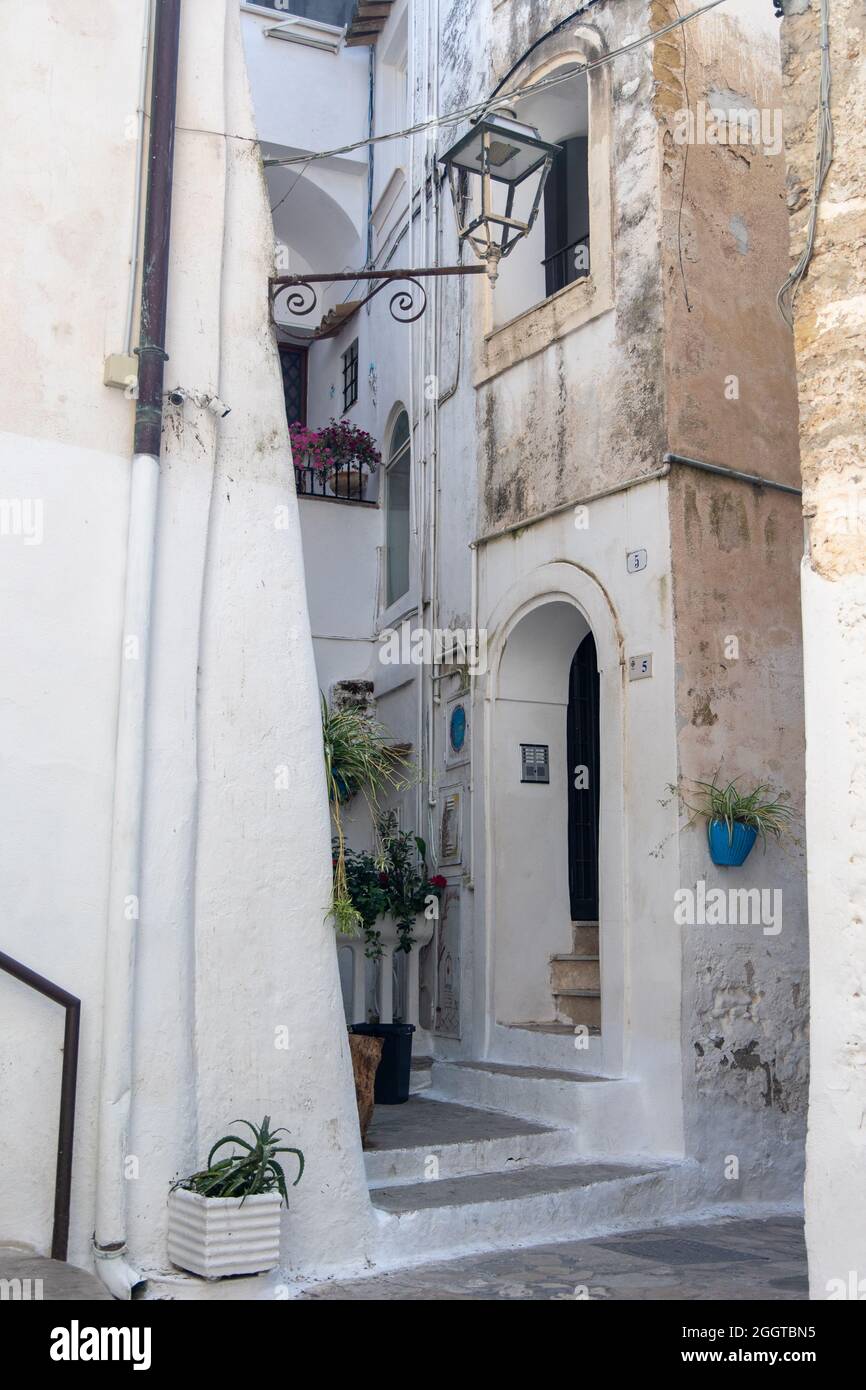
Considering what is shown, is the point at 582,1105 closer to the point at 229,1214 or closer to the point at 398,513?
the point at 229,1214

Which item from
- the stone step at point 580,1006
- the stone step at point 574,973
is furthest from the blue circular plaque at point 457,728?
the stone step at point 580,1006

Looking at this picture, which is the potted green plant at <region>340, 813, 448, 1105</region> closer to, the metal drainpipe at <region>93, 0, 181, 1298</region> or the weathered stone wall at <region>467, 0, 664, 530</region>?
the weathered stone wall at <region>467, 0, 664, 530</region>

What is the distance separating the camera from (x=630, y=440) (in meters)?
8.05

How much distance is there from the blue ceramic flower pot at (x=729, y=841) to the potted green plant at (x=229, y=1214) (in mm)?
3303

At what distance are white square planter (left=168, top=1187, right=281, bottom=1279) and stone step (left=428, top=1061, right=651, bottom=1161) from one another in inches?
108

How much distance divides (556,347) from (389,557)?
127 inches

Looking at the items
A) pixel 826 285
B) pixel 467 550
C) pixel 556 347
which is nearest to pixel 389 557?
pixel 467 550

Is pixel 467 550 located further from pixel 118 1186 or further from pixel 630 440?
pixel 118 1186

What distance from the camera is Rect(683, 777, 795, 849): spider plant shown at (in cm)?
741

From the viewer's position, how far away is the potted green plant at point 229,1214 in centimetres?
470

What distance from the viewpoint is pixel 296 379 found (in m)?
14.6

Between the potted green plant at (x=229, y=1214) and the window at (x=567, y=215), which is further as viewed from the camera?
the window at (x=567, y=215)

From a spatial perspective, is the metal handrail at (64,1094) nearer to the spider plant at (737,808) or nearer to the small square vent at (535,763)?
the spider plant at (737,808)
